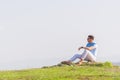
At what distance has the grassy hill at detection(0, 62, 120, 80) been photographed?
65.6ft

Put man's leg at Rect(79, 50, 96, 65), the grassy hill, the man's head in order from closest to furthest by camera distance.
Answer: the grassy hill, man's leg at Rect(79, 50, 96, 65), the man's head

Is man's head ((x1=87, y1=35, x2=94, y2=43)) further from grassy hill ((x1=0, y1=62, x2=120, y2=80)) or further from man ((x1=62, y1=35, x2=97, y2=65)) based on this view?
grassy hill ((x1=0, y1=62, x2=120, y2=80))

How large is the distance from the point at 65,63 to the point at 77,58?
0.81m

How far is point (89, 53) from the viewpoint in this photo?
2572 centimetres

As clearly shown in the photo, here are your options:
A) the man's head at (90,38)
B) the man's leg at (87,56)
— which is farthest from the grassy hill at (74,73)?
the man's head at (90,38)

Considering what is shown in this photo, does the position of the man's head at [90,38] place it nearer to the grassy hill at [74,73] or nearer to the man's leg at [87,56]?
the man's leg at [87,56]

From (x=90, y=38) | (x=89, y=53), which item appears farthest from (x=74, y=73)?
(x=90, y=38)

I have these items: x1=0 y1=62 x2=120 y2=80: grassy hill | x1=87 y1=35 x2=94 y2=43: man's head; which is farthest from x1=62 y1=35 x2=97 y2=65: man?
x1=0 y1=62 x2=120 y2=80: grassy hill

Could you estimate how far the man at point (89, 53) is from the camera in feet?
84.4

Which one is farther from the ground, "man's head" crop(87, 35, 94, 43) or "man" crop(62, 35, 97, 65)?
"man's head" crop(87, 35, 94, 43)

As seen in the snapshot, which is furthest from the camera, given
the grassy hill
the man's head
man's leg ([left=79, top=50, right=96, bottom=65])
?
the man's head

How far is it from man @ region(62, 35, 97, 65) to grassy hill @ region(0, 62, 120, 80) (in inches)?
18.1

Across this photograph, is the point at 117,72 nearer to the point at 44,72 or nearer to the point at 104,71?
the point at 104,71

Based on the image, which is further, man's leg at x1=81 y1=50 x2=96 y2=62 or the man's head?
the man's head
